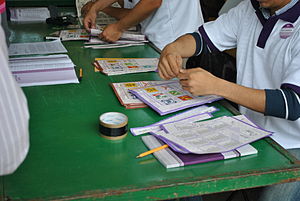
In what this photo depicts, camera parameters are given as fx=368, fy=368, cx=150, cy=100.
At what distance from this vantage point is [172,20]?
234 centimetres

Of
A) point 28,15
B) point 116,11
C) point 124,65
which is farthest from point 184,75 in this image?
point 28,15

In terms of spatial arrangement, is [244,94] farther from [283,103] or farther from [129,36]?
[129,36]

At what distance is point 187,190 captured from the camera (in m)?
0.89

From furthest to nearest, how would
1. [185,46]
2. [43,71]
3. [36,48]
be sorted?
[36,48]
[185,46]
[43,71]

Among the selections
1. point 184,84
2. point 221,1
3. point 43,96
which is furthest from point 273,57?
point 221,1

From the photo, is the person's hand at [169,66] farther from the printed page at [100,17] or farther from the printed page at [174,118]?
the printed page at [100,17]

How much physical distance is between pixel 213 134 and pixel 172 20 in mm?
1379

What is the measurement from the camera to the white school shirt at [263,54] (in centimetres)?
135


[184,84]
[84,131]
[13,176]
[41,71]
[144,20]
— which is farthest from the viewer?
[144,20]

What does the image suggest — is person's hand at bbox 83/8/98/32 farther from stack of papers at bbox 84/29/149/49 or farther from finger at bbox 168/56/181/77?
finger at bbox 168/56/181/77

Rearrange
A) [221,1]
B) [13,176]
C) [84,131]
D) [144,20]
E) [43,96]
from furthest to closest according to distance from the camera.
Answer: [221,1] → [144,20] → [43,96] → [84,131] → [13,176]

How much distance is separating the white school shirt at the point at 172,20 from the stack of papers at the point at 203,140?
4.00ft

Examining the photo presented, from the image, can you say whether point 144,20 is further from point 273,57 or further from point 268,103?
point 268,103

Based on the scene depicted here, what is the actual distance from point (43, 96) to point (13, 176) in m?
0.56
